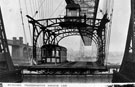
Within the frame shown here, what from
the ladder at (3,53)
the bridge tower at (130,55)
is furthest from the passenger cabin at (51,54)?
the bridge tower at (130,55)

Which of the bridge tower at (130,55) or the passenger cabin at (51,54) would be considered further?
the passenger cabin at (51,54)

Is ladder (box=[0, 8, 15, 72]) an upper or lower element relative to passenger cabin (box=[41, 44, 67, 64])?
upper

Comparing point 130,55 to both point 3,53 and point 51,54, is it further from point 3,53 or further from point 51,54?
point 51,54

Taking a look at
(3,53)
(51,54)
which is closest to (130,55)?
(3,53)

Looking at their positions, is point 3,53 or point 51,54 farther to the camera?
point 51,54

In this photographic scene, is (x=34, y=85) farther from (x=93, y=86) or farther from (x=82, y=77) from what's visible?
(x=82, y=77)

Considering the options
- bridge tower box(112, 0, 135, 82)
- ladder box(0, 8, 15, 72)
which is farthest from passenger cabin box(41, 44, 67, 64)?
bridge tower box(112, 0, 135, 82)

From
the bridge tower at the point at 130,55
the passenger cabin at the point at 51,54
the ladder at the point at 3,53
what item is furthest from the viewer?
the passenger cabin at the point at 51,54

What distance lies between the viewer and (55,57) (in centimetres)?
3453

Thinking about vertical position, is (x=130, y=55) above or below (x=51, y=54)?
above

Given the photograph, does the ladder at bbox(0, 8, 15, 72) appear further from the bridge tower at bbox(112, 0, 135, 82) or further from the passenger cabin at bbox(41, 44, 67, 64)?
the passenger cabin at bbox(41, 44, 67, 64)

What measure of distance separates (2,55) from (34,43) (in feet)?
73.0

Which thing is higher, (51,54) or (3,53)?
(3,53)

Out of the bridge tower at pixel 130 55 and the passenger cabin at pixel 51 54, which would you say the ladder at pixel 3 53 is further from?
the passenger cabin at pixel 51 54
